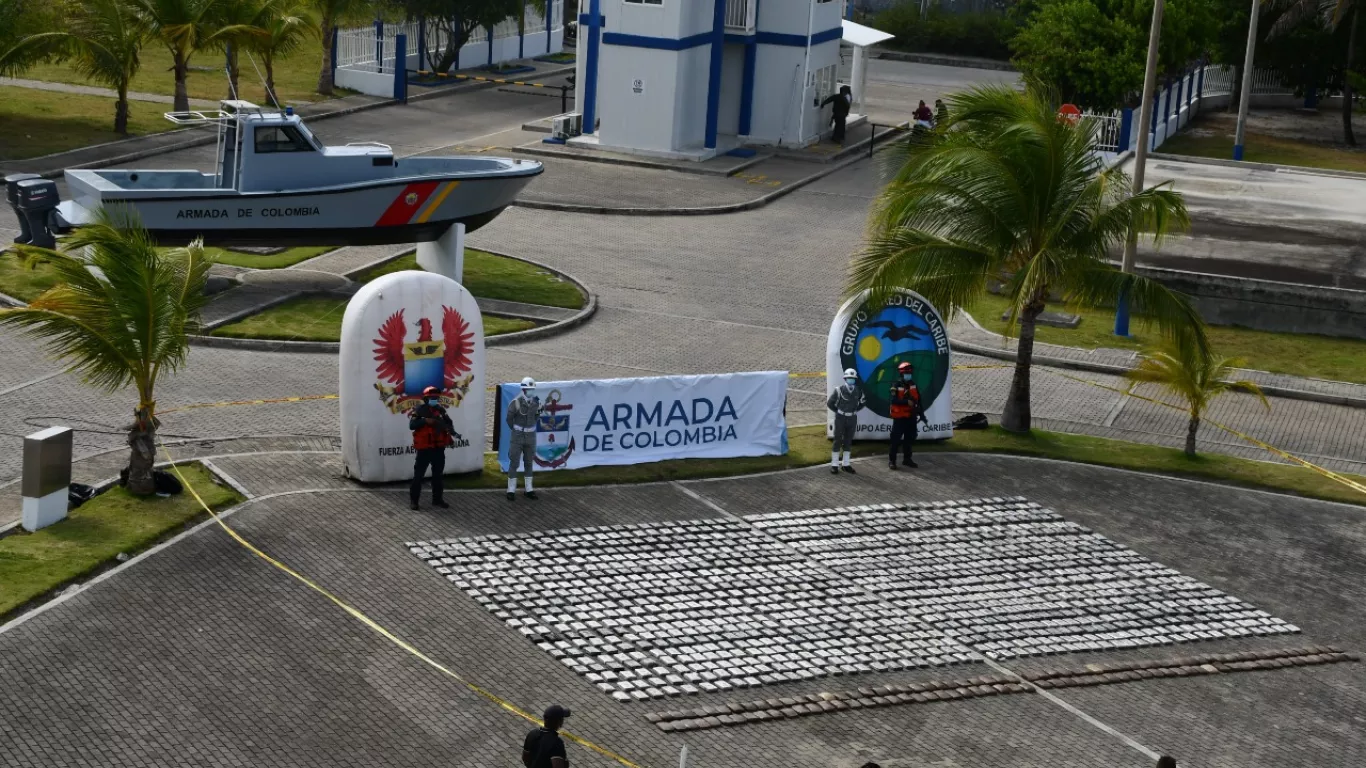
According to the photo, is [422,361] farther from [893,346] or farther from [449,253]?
[449,253]

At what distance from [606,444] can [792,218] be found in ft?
57.5

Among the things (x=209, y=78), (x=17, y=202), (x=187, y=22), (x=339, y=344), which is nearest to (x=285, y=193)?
(x=17, y=202)

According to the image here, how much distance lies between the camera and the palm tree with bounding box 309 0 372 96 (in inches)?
1729

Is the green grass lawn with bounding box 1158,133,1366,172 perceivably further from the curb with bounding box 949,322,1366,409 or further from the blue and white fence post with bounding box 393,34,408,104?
the curb with bounding box 949,322,1366,409

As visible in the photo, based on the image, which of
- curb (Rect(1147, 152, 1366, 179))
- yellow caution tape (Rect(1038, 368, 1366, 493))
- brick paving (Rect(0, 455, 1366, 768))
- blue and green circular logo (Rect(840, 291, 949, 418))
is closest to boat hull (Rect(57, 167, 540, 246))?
brick paving (Rect(0, 455, 1366, 768))

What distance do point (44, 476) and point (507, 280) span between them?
13080 millimetres

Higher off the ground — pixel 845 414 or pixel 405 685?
pixel 845 414

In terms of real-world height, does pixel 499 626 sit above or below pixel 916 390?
below

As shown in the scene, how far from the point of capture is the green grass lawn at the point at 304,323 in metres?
24.1

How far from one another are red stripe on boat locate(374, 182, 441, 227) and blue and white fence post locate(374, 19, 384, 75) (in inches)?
883

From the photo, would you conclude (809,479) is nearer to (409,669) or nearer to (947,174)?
(947,174)

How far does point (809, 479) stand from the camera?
66.3 ft

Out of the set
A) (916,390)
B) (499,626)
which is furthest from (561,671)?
(916,390)

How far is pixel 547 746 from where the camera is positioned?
1156 centimetres
